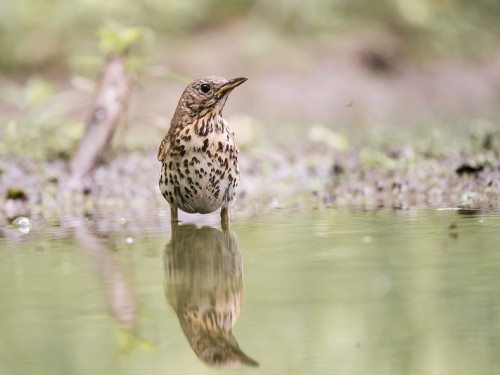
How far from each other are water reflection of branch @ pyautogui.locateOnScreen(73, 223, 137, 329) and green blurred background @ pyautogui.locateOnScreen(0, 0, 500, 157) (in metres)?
8.59

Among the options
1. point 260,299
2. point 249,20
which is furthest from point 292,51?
point 260,299

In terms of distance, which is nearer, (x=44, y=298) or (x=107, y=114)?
(x=44, y=298)

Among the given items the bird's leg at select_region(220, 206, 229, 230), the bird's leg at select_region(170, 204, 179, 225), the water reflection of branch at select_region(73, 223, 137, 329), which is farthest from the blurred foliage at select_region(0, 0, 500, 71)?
the water reflection of branch at select_region(73, 223, 137, 329)

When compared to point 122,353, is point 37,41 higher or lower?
higher

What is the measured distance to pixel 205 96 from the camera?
6.19 m

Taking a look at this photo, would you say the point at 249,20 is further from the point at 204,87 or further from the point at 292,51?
the point at 204,87

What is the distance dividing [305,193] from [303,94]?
752 cm

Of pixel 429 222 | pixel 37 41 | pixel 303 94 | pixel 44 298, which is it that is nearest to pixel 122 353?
pixel 44 298

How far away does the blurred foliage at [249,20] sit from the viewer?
15.7 metres

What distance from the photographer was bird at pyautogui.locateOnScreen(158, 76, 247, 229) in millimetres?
6035

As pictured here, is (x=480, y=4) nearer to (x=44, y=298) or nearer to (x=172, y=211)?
(x=172, y=211)

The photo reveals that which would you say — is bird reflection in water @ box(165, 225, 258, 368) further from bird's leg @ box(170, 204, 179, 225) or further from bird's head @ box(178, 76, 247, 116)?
bird's head @ box(178, 76, 247, 116)

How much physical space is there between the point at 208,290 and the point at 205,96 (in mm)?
2290

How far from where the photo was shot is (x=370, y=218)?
6176 millimetres
